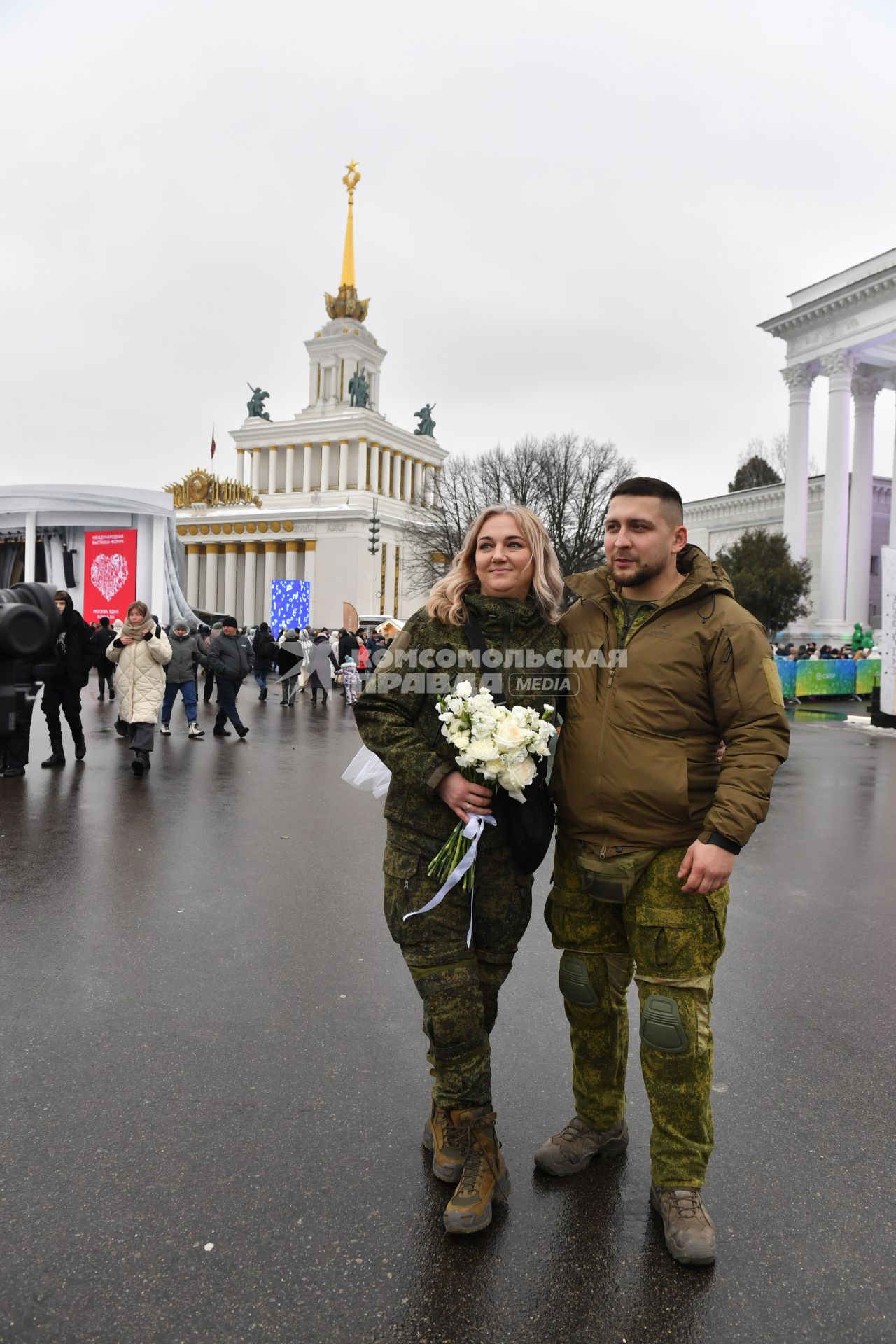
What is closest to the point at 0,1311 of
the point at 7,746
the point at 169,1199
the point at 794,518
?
the point at 169,1199

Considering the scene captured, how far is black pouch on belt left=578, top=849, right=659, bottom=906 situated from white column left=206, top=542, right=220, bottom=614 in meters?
70.5

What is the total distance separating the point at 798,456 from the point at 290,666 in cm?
2796

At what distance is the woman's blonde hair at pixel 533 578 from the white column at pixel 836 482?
3777 centimetres

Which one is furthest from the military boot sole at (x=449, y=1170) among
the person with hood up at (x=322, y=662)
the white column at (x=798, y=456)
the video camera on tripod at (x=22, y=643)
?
the white column at (x=798, y=456)

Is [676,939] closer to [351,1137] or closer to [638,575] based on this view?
[638,575]

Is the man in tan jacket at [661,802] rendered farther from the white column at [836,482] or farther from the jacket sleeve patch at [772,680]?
the white column at [836,482]

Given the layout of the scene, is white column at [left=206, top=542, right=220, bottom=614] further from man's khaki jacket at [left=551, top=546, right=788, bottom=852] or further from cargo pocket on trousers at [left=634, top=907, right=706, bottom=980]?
cargo pocket on trousers at [left=634, top=907, right=706, bottom=980]

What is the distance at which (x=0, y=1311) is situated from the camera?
212 cm

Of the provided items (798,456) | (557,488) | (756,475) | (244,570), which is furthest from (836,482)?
(244,570)

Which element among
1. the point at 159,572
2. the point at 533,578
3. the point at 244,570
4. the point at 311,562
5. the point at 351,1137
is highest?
the point at 311,562

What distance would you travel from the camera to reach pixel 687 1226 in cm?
239

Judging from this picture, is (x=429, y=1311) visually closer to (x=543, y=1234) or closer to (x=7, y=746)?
(x=543, y=1234)

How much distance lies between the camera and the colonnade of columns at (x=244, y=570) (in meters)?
66.7

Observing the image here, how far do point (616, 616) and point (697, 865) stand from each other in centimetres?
79
